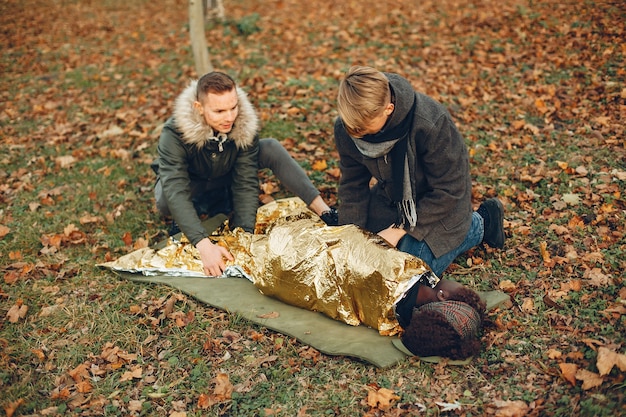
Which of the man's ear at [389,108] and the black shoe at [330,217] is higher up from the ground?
the man's ear at [389,108]

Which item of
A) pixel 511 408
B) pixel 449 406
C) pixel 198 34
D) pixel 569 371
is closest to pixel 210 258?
pixel 449 406

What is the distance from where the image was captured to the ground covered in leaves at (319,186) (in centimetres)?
282

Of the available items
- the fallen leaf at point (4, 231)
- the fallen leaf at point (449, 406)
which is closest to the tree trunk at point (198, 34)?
the fallen leaf at point (4, 231)

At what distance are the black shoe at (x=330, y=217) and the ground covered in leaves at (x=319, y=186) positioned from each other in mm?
874

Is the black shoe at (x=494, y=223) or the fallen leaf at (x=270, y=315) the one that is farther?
the black shoe at (x=494, y=223)

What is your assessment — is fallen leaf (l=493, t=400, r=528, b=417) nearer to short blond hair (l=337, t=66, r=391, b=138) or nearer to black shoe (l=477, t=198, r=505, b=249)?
black shoe (l=477, t=198, r=505, b=249)

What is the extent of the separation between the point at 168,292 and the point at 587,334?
104 inches

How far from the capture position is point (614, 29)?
6.84 m

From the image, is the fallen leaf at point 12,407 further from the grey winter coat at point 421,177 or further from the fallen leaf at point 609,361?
the fallen leaf at point 609,361

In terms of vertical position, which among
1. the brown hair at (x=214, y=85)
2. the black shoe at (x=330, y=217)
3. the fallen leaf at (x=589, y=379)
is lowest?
the black shoe at (x=330, y=217)

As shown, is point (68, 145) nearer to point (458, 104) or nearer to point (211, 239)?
point (211, 239)

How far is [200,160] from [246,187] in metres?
0.42

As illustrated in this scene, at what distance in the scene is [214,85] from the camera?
3699 millimetres

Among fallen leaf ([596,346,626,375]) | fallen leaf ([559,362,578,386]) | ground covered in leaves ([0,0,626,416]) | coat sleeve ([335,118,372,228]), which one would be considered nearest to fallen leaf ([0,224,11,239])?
ground covered in leaves ([0,0,626,416])
